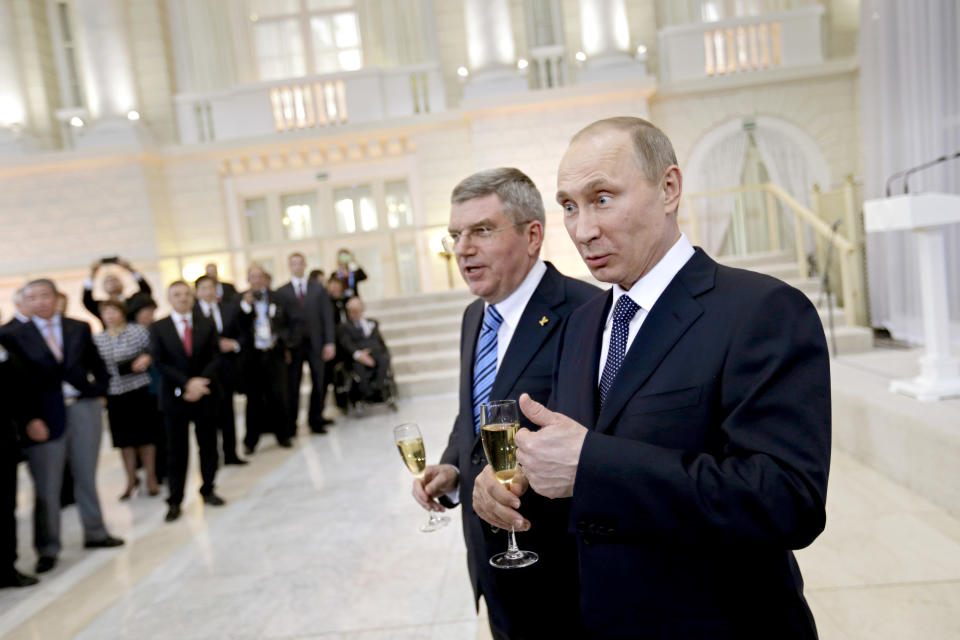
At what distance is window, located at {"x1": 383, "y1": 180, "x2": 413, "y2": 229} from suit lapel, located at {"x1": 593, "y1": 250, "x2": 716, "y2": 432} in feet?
38.9

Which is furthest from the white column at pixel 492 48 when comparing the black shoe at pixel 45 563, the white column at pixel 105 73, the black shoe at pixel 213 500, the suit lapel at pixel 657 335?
the suit lapel at pixel 657 335

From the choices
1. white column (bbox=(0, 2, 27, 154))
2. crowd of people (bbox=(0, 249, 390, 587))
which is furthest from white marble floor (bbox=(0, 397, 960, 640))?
white column (bbox=(0, 2, 27, 154))

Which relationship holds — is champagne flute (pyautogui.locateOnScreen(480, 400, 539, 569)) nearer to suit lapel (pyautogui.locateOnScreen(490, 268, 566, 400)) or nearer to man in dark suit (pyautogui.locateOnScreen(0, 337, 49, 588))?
suit lapel (pyautogui.locateOnScreen(490, 268, 566, 400))

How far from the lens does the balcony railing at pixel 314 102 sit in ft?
40.4

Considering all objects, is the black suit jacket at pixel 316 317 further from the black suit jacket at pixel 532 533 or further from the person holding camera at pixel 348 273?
the black suit jacket at pixel 532 533

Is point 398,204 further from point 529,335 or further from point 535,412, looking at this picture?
point 535,412

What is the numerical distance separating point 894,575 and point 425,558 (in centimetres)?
207

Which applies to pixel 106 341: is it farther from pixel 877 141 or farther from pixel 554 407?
pixel 877 141

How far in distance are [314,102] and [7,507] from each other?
9.98 meters

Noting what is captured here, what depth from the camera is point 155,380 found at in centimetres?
618

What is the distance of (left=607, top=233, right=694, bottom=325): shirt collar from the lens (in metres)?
1.22

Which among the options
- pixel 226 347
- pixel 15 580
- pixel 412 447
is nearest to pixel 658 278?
pixel 412 447

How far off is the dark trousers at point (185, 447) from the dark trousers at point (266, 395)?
60.8 inches

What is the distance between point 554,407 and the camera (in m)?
1.48
